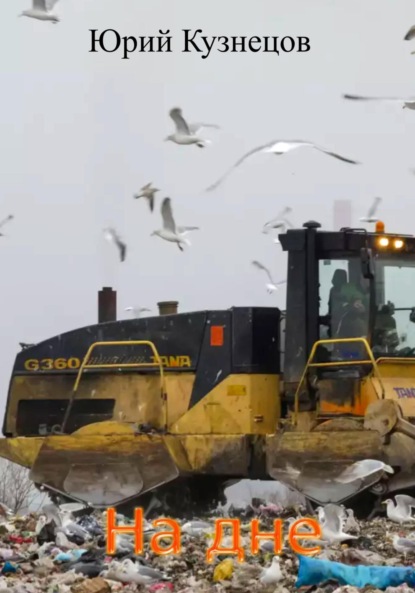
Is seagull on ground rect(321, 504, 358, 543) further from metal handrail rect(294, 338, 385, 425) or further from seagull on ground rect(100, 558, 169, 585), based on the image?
metal handrail rect(294, 338, 385, 425)

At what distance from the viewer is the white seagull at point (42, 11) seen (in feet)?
57.1

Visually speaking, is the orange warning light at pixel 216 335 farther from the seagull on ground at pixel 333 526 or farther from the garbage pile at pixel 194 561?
the seagull on ground at pixel 333 526

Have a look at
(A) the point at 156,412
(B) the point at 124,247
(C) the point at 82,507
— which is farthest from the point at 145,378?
(B) the point at 124,247

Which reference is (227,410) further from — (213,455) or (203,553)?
(203,553)

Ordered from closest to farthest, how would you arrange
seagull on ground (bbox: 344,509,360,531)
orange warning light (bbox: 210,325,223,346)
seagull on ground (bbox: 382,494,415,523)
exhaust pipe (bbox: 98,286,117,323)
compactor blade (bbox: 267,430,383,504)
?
1. seagull on ground (bbox: 344,509,360,531)
2. seagull on ground (bbox: 382,494,415,523)
3. compactor blade (bbox: 267,430,383,504)
4. orange warning light (bbox: 210,325,223,346)
5. exhaust pipe (bbox: 98,286,117,323)

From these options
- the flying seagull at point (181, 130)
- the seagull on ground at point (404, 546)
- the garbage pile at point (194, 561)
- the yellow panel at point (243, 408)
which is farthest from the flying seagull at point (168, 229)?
the seagull on ground at point (404, 546)

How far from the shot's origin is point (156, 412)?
14734mm

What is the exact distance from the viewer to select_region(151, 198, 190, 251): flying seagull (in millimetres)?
17078

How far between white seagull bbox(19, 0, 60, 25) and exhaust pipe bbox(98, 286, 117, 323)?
336cm

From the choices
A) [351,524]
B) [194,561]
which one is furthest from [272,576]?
[351,524]

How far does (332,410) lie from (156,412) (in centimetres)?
199

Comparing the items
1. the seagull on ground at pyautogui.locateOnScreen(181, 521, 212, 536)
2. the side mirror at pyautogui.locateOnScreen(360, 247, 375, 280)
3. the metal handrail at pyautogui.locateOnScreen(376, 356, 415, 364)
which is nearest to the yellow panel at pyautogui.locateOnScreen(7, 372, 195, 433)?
the metal handrail at pyautogui.locateOnScreen(376, 356, 415, 364)

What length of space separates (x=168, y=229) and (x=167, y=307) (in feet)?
6.71

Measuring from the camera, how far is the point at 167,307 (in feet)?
50.5
